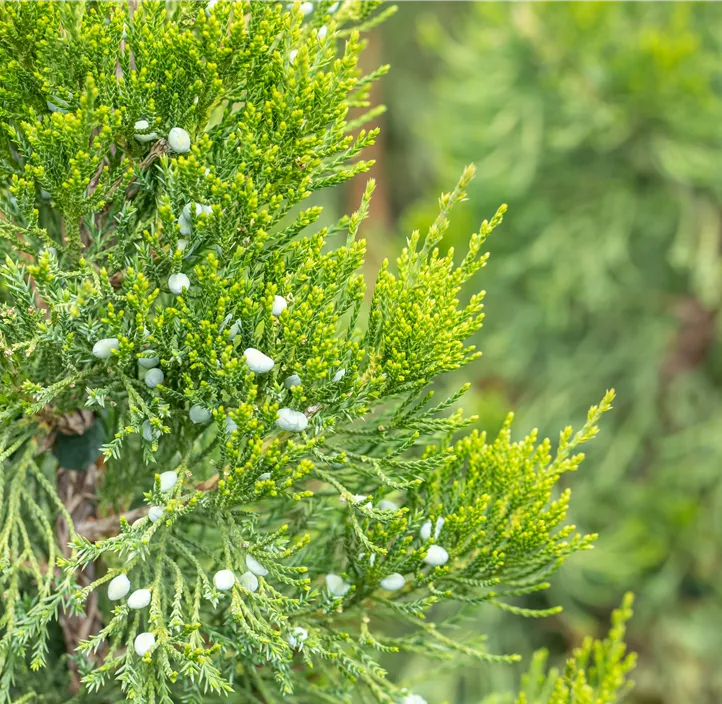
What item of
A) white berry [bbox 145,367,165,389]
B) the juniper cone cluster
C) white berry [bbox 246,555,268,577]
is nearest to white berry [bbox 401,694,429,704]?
the juniper cone cluster

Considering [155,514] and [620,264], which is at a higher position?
[155,514]

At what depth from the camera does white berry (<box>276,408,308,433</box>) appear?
93cm

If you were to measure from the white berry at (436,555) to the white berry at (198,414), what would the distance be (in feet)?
1.16

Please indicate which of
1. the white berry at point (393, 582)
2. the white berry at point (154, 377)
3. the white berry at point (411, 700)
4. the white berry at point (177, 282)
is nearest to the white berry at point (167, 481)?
the white berry at point (154, 377)

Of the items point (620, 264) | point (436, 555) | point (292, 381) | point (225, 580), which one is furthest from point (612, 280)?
point (225, 580)

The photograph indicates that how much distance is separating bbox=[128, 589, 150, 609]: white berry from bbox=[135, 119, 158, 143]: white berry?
21.8 inches

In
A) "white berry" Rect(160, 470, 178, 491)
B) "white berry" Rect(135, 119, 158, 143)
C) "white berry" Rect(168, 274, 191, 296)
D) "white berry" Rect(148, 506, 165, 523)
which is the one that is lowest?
"white berry" Rect(148, 506, 165, 523)

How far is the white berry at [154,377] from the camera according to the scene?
Result: 97cm

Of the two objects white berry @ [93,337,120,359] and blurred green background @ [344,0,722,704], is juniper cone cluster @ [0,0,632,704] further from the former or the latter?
blurred green background @ [344,0,722,704]

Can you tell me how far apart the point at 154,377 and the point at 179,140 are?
11.6 inches

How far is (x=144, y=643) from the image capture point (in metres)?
0.90

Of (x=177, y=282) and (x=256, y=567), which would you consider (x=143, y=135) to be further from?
(x=256, y=567)

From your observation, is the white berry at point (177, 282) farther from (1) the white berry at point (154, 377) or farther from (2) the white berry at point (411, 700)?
(2) the white berry at point (411, 700)

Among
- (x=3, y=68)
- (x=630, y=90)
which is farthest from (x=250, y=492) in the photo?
(x=630, y=90)
